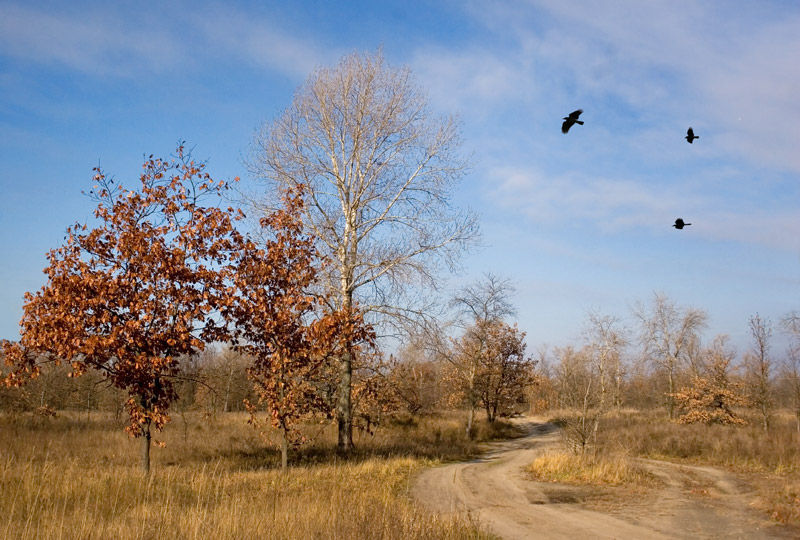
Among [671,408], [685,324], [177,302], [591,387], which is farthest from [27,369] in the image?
[685,324]

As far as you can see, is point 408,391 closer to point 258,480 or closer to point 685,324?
point 258,480

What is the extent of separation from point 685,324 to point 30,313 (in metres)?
48.6

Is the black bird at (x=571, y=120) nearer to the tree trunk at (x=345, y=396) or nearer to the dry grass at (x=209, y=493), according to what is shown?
the dry grass at (x=209, y=493)

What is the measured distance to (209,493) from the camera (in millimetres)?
8867

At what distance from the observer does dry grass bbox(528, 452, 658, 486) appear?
15.5 meters

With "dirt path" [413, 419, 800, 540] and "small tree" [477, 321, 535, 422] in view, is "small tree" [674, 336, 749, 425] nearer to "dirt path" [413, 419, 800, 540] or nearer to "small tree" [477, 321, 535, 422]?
"small tree" [477, 321, 535, 422]

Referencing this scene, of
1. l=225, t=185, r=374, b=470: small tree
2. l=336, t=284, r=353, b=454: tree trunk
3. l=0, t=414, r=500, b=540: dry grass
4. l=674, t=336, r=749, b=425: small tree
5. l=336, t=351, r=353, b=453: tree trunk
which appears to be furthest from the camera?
l=674, t=336, r=749, b=425: small tree

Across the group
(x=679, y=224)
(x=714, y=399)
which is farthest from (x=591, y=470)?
(x=714, y=399)

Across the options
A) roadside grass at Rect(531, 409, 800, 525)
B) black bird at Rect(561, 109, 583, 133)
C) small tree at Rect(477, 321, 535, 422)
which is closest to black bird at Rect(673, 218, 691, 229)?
black bird at Rect(561, 109, 583, 133)

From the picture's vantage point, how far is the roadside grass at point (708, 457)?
1394 centimetres

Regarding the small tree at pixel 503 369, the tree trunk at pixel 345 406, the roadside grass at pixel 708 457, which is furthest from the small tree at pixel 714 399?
the tree trunk at pixel 345 406

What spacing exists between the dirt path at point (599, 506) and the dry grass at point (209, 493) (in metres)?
1.18

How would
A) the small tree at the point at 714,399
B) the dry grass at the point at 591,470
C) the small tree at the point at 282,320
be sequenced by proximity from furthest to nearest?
the small tree at the point at 714,399
the dry grass at the point at 591,470
the small tree at the point at 282,320

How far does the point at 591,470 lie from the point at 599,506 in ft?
13.3
